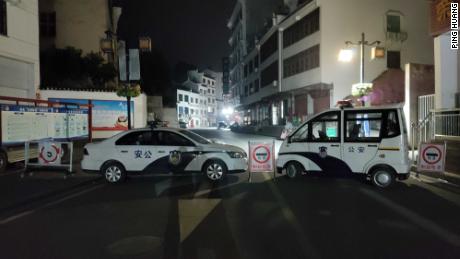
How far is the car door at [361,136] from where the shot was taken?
9.95m

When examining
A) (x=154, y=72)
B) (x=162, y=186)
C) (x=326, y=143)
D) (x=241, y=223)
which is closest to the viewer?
(x=241, y=223)

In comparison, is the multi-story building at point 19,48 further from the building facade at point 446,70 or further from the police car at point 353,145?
the building facade at point 446,70

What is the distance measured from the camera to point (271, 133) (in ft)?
130

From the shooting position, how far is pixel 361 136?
10.2 metres

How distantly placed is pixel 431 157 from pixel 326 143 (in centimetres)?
335

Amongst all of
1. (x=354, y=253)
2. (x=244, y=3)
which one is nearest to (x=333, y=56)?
(x=354, y=253)

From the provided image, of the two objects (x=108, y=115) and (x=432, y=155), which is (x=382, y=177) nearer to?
(x=432, y=155)

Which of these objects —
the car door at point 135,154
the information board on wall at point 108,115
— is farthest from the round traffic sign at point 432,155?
the information board on wall at point 108,115

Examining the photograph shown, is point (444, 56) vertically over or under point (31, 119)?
over

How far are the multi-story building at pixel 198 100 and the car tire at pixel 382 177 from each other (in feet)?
240

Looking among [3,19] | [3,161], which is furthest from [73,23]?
[3,161]

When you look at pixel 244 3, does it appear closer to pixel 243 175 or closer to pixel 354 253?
pixel 243 175

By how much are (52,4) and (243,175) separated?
29205mm

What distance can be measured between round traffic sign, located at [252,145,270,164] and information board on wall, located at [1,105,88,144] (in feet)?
28.2
